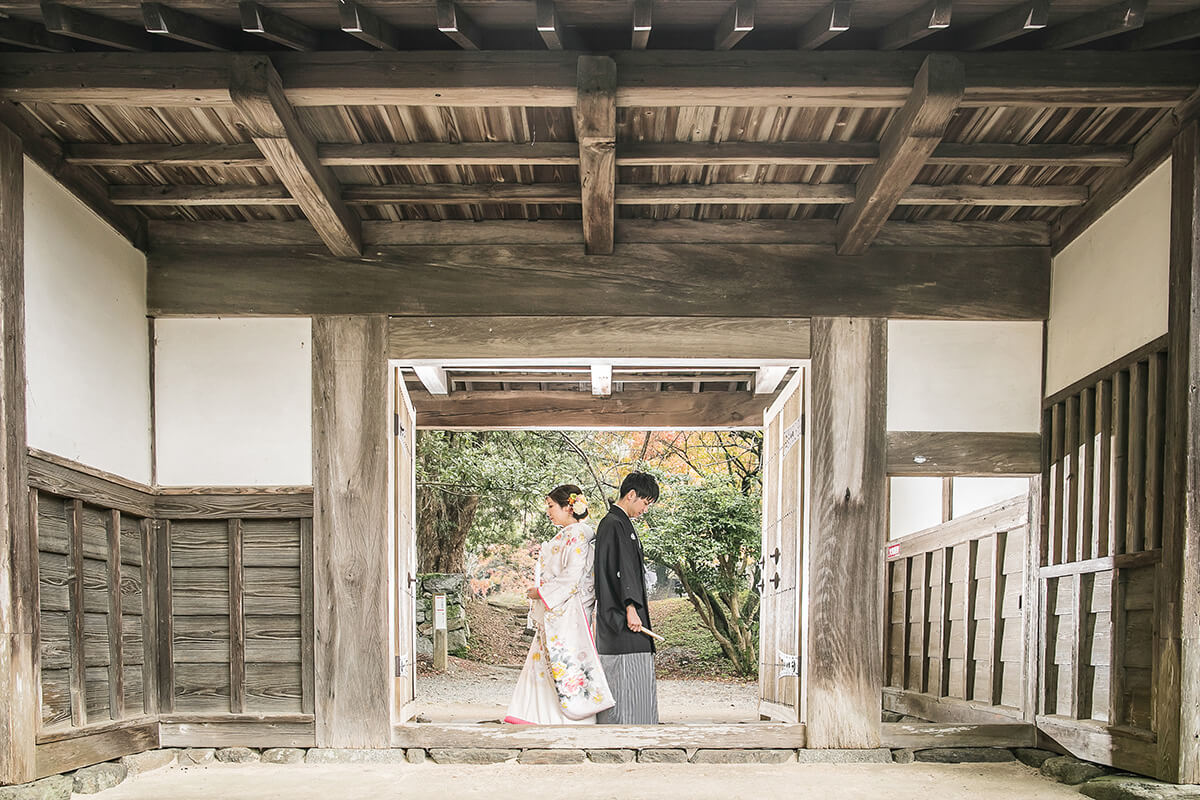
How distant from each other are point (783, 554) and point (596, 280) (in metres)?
2.05

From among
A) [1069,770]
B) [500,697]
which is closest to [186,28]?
[1069,770]

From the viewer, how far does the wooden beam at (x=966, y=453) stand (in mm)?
5430

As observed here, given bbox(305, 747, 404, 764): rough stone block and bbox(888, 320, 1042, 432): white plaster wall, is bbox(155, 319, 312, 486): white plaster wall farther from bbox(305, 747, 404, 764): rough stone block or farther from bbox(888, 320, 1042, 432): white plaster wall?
bbox(888, 320, 1042, 432): white plaster wall

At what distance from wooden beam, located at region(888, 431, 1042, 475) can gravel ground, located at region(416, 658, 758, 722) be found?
Answer: 3017 mm

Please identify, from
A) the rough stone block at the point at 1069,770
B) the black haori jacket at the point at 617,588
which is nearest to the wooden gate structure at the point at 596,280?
the rough stone block at the point at 1069,770

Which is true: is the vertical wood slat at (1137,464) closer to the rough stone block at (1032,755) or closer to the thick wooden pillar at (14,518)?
the rough stone block at (1032,755)

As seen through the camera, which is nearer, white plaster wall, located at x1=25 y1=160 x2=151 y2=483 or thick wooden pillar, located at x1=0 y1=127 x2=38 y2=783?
thick wooden pillar, located at x1=0 y1=127 x2=38 y2=783

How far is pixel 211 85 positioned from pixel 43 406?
1579 millimetres

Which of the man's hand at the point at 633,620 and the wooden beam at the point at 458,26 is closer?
the wooden beam at the point at 458,26

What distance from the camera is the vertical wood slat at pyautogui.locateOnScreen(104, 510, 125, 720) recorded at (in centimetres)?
489

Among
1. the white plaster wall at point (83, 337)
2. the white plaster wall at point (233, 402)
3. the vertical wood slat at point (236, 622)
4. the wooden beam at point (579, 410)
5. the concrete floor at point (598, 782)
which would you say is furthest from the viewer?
the wooden beam at point (579, 410)

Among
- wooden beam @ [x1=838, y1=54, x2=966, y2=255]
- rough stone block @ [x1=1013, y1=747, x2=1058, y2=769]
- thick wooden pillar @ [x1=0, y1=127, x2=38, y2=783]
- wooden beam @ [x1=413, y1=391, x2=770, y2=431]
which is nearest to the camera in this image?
Result: wooden beam @ [x1=838, y1=54, x2=966, y2=255]

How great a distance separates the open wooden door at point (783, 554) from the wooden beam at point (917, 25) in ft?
6.75

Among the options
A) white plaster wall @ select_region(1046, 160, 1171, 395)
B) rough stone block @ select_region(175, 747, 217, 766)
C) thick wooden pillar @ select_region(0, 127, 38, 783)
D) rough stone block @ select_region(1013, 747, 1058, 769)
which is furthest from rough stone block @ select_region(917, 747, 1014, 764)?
thick wooden pillar @ select_region(0, 127, 38, 783)
